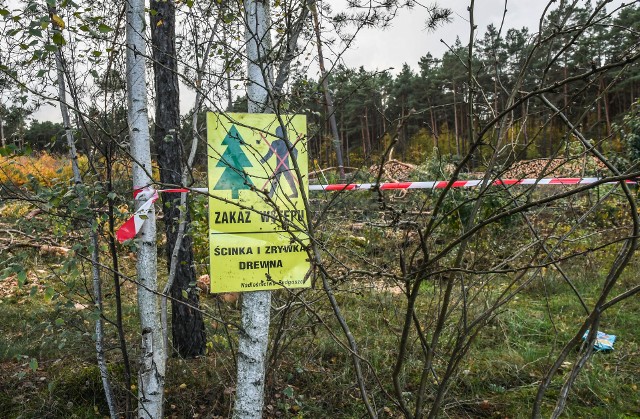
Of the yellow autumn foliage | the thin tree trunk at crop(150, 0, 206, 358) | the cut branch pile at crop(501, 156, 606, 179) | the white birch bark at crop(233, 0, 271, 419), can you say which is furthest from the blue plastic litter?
the yellow autumn foliage

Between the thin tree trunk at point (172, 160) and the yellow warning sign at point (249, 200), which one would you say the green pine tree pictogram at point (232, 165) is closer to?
the yellow warning sign at point (249, 200)

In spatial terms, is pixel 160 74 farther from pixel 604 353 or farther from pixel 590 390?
pixel 604 353

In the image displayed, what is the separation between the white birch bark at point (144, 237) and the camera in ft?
7.49

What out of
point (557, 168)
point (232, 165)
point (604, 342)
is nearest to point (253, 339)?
point (232, 165)

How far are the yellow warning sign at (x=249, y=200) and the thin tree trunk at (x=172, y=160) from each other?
116cm

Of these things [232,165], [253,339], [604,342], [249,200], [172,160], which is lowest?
[604,342]

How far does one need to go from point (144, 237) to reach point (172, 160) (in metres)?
1.58

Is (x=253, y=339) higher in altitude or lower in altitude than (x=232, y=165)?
lower

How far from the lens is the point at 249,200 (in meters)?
2.06

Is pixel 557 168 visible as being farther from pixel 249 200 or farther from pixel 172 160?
pixel 172 160

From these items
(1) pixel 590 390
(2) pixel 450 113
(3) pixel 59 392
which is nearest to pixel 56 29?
(3) pixel 59 392

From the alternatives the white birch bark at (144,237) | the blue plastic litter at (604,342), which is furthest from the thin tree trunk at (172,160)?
the blue plastic litter at (604,342)

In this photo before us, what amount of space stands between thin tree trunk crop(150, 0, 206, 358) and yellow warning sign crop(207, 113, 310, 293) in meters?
1.16

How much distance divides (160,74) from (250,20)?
1.79 metres
